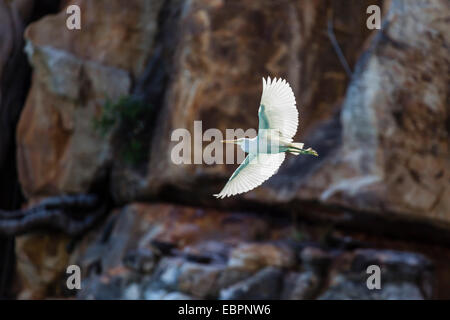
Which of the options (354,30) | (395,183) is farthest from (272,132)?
(354,30)

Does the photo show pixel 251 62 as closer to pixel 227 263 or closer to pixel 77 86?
pixel 227 263

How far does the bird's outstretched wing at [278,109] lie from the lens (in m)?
3.66

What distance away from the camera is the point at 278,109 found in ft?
12.2

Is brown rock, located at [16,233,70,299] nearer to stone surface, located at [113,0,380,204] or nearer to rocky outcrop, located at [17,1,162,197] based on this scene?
rocky outcrop, located at [17,1,162,197]

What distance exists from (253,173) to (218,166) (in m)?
3.58

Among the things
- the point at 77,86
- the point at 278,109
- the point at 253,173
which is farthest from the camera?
the point at 77,86

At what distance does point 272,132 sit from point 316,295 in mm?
2983

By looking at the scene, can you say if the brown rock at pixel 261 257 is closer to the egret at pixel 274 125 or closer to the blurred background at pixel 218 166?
the blurred background at pixel 218 166

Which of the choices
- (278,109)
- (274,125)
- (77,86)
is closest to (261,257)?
(274,125)

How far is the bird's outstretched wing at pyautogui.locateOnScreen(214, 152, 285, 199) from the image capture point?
3.99m

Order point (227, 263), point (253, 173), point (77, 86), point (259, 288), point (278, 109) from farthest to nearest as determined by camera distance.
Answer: point (77, 86)
point (227, 263)
point (259, 288)
point (253, 173)
point (278, 109)

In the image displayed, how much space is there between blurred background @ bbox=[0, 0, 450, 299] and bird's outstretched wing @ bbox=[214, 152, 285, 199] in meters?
2.44

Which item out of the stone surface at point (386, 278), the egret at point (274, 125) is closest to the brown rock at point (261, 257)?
the stone surface at point (386, 278)

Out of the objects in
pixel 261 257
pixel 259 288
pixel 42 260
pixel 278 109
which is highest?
pixel 278 109
